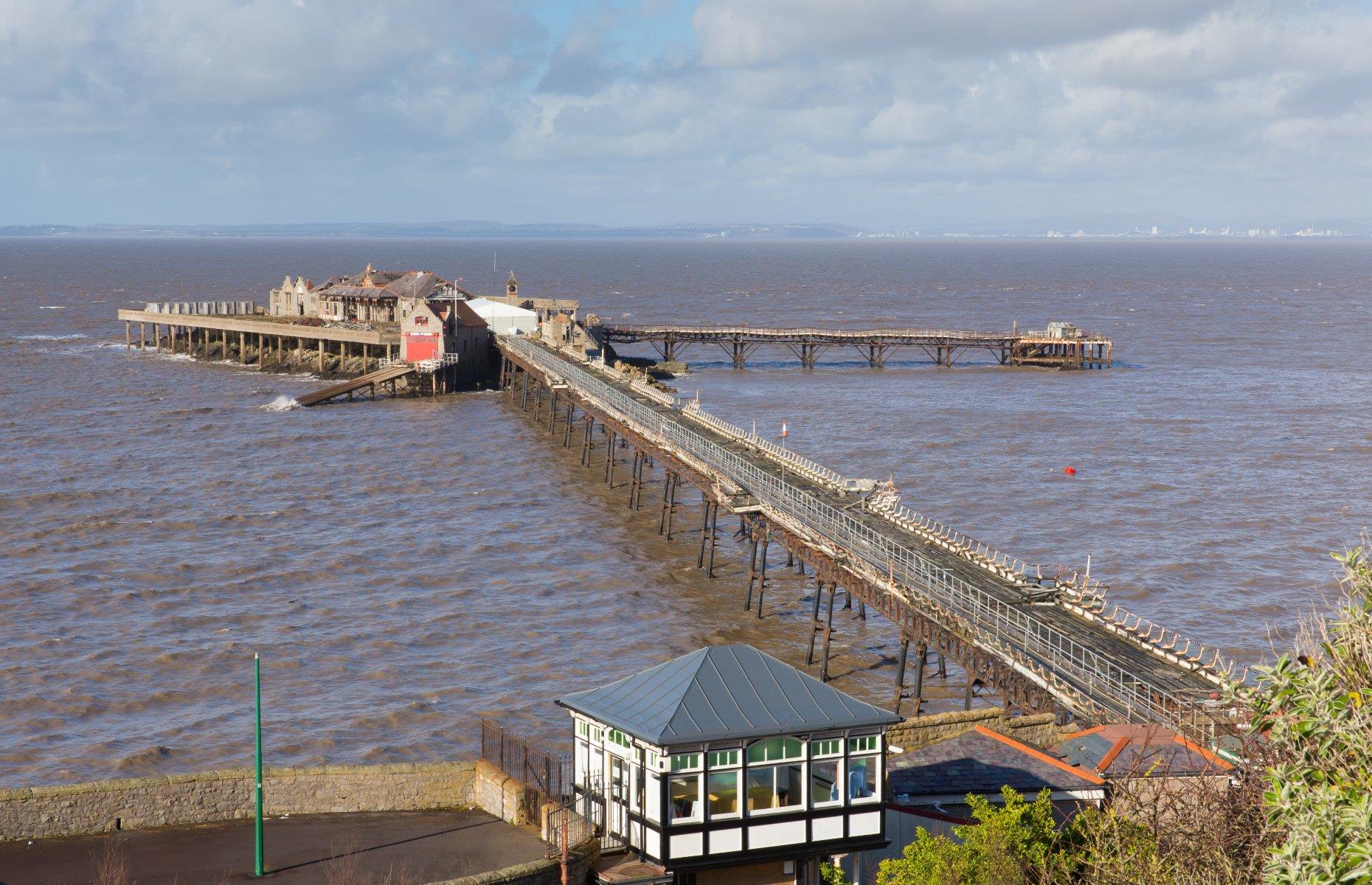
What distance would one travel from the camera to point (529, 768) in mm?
21938

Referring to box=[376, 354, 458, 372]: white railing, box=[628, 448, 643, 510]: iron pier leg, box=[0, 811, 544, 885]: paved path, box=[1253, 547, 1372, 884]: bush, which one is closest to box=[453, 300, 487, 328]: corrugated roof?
box=[376, 354, 458, 372]: white railing

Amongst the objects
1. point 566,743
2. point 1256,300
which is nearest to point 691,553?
point 566,743

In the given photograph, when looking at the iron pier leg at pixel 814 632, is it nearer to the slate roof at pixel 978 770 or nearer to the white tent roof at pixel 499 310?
the slate roof at pixel 978 770

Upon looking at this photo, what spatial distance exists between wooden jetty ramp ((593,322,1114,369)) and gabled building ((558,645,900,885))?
77.2 m

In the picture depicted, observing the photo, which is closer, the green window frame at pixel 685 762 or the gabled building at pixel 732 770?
the green window frame at pixel 685 762

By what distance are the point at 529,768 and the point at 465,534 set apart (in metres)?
26.7

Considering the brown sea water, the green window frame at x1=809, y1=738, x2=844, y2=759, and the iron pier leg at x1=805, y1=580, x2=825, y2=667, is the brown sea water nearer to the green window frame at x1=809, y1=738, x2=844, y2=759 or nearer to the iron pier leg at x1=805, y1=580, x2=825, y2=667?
the iron pier leg at x1=805, y1=580, x2=825, y2=667

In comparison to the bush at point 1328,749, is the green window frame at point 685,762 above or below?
below

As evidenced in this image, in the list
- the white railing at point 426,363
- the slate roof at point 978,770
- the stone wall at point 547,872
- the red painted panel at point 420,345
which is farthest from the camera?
the red painted panel at point 420,345

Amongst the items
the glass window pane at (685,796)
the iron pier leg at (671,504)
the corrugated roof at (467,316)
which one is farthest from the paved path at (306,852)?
the corrugated roof at (467,316)

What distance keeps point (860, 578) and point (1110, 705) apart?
8.46 metres

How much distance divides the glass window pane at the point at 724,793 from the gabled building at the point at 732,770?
0.04 ft

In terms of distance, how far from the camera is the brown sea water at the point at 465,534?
107 feet

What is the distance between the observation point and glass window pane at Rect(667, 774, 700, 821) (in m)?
18.4
